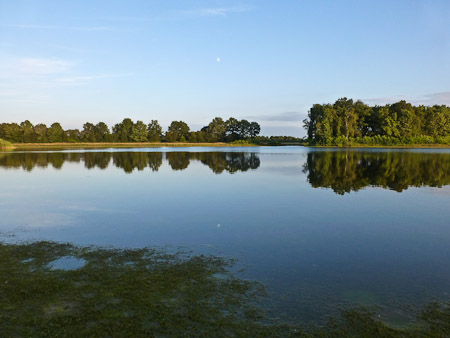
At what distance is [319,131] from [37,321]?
146 metres

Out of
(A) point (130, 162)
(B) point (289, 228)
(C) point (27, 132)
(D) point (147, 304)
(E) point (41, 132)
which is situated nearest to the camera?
(D) point (147, 304)

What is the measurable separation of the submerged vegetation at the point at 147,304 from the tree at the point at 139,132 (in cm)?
19108

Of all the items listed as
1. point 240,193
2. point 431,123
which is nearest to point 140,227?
point 240,193

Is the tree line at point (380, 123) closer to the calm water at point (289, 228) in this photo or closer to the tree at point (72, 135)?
the calm water at point (289, 228)

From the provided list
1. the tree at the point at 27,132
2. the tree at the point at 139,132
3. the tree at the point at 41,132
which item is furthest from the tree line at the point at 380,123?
the tree at the point at 27,132

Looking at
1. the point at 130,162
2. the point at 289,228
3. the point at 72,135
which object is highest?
the point at 72,135

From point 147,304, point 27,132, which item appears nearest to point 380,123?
point 147,304

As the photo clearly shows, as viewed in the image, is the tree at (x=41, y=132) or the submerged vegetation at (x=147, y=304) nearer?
the submerged vegetation at (x=147, y=304)

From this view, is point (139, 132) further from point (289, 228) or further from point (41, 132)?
point (289, 228)

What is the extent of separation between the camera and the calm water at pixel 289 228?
871 centimetres

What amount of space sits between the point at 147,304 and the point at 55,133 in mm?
200264

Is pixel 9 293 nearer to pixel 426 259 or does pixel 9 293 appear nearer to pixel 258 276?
pixel 258 276

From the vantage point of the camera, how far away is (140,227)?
1542 cm

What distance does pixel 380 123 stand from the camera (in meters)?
144
